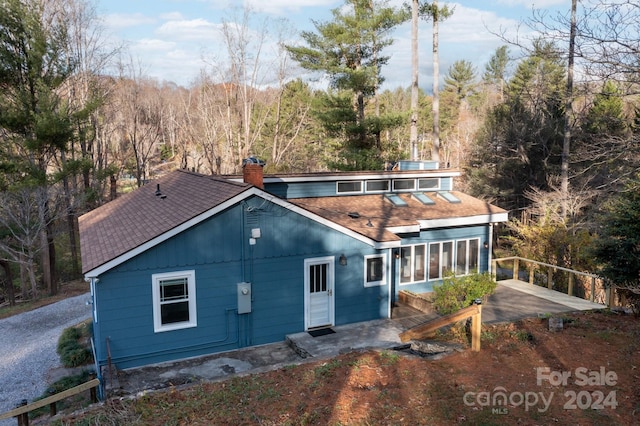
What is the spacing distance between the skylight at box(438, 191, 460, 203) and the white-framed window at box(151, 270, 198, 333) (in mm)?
10570

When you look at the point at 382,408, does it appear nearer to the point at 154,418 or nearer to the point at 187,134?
the point at 154,418

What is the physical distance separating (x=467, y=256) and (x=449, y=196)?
2.57 metres

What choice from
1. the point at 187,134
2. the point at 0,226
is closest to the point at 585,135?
the point at 0,226

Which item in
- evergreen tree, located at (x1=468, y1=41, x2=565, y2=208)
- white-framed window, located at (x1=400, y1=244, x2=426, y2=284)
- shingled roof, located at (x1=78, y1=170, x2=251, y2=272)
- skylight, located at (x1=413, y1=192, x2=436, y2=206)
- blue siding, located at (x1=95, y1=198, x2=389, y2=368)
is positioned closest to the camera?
blue siding, located at (x1=95, y1=198, x2=389, y2=368)

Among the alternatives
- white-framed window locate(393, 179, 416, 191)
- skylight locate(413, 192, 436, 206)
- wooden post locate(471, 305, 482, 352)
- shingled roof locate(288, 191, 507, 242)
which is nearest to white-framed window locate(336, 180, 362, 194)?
shingled roof locate(288, 191, 507, 242)

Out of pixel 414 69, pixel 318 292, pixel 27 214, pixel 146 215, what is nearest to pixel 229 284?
pixel 318 292

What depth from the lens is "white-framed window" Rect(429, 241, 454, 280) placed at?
49.7ft

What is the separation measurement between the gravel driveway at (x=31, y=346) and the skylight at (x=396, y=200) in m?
11.3

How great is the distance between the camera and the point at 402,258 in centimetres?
1456

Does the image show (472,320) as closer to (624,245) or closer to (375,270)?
(375,270)

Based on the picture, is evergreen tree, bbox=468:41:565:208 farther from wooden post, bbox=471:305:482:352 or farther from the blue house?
wooden post, bbox=471:305:482:352

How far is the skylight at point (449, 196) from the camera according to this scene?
16942 mm

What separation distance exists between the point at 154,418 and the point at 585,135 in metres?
24.5

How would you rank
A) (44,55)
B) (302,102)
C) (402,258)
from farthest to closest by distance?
1. (302,102)
2. (44,55)
3. (402,258)
